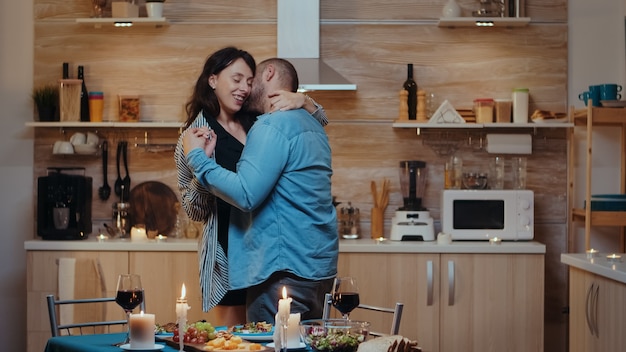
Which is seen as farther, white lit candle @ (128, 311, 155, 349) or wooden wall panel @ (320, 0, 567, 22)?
wooden wall panel @ (320, 0, 567, 22)

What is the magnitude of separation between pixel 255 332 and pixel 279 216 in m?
0.57

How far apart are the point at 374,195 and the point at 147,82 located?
56.4 inches

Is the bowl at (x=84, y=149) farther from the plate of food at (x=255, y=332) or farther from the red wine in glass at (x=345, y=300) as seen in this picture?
the red wine in glass at (x=345, y=300)

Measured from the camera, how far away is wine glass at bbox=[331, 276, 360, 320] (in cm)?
238

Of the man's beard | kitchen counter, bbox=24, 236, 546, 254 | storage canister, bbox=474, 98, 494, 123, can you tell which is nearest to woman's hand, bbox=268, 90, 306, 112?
the man's beard

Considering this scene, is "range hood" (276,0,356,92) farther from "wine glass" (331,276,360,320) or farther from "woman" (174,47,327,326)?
"wine glass" (331,276,360,320)

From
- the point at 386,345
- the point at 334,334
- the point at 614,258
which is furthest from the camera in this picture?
the point at 614,258

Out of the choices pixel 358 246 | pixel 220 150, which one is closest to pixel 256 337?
pixel 220 150

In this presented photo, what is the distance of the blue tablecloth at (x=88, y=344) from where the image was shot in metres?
2.38

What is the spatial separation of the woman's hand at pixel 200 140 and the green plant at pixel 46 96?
8.02ft

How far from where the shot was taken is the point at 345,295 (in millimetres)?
2379

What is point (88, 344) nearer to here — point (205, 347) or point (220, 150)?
point (205, 347)

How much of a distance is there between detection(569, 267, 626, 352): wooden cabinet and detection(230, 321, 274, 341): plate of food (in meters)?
1.51

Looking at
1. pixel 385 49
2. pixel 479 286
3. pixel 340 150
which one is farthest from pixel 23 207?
pixel 479 286
